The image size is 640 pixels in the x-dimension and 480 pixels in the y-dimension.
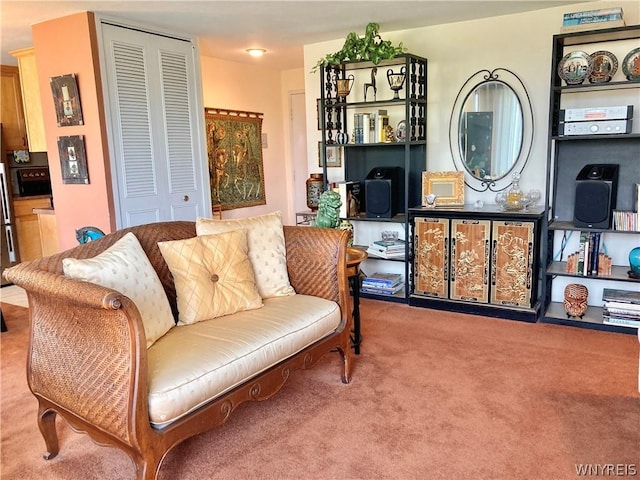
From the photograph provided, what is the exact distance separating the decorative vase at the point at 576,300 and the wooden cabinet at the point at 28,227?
4905mm

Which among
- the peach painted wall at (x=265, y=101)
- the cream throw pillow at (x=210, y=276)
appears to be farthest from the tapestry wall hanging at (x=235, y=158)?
the cream throw pillow at (x=210, y=276)

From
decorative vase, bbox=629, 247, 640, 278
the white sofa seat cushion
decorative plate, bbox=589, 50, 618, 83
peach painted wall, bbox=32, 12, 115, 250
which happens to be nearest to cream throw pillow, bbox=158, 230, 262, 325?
the white sofa seat cushion

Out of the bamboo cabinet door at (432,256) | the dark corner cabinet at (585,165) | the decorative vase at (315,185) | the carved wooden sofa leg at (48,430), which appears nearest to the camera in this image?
the carved wooden sofa leg at (48,430)

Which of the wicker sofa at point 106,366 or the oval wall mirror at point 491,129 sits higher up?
the oval wall mirror at point 491,129

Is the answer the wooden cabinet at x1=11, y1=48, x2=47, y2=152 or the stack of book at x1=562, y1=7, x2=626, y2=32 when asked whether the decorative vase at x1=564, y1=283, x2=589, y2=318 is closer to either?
the stack of book at x1=562, y1=7, x2=626, y2=32

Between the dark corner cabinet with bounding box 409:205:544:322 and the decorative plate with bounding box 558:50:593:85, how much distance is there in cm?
87

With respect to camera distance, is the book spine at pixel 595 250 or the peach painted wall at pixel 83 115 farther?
the peach painted wall at pixel 83 115

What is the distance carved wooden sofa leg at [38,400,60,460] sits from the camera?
6.30ft

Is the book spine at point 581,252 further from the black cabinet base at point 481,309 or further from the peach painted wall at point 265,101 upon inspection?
the peach painted wall at point 265,101

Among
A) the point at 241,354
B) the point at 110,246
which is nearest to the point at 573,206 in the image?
the point at 241,354

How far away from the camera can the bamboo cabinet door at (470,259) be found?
134 inches

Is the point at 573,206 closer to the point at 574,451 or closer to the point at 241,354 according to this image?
the point at 574,451

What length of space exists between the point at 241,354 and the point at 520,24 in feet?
10.2

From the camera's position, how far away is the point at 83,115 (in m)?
3.44
